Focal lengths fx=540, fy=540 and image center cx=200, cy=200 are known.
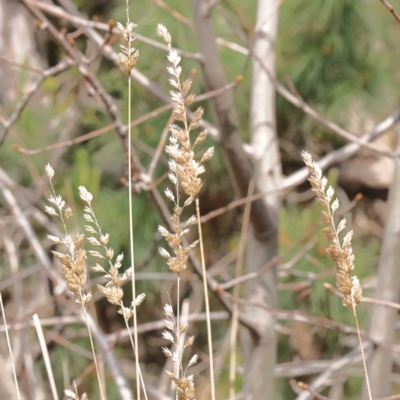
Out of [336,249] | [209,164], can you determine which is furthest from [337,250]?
[209,164]

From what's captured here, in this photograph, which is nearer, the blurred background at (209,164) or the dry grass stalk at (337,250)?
the dry grass stalk at (337,250)

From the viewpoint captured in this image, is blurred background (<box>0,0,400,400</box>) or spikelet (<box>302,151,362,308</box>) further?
blurred background (<box>0,0,400,400</box>)

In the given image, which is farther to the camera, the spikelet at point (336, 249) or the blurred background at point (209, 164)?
the blurred background at point (209, 164)

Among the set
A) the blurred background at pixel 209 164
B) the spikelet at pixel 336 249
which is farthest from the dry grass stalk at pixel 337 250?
the blurred background at pixel 209 164

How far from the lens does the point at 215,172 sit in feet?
5.60

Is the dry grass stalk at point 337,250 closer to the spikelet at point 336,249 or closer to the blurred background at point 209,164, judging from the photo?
the spikelet at point 336,249

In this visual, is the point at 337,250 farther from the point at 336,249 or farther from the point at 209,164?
the point at 209,164

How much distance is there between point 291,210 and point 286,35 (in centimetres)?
51

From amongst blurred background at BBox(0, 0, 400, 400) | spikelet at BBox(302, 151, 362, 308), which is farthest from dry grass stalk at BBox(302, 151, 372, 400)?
blurred background at BBox(0, 0, 400, 400)

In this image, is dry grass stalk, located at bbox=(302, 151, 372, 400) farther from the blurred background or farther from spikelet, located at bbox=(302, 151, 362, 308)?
the blurred background

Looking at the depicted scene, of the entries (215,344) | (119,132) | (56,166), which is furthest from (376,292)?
(56,166)

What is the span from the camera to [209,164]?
169 centimetres

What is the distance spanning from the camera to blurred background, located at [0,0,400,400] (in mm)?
1387

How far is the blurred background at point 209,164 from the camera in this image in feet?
4.55
